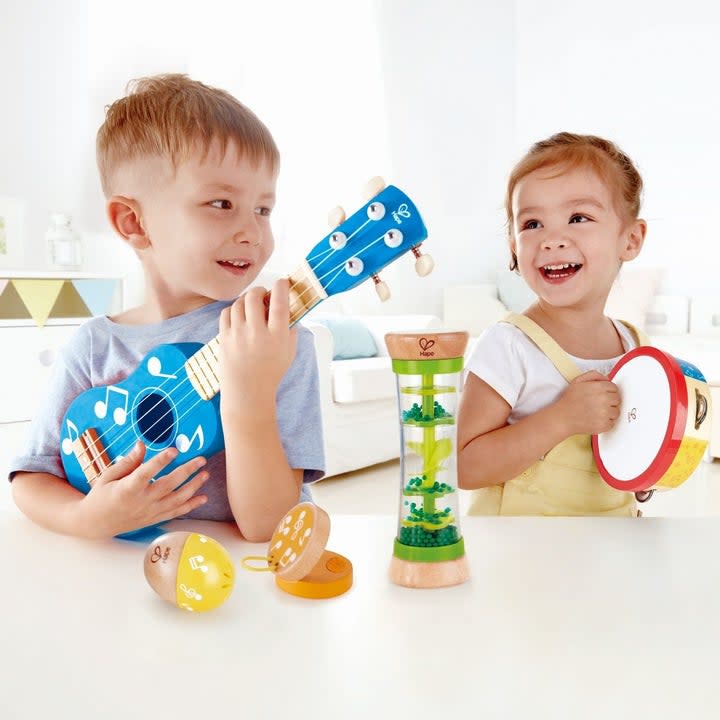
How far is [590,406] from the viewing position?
95cm

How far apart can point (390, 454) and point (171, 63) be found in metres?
2.38

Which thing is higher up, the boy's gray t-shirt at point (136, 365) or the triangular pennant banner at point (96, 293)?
the boy's gray t-shirt at point (136, 365)

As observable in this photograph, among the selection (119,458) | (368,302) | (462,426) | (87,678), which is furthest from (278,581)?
(368,302)

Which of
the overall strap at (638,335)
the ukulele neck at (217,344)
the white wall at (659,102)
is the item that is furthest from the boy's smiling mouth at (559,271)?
the white wall at (659,102)

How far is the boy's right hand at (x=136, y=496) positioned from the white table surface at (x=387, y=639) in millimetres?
30

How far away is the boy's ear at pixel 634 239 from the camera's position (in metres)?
1.25

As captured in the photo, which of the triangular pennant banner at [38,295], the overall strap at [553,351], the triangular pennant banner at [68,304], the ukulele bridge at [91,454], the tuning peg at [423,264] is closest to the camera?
the tuning peg at [423,264]

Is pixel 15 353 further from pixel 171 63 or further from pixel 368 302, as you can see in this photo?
pixel 368 302

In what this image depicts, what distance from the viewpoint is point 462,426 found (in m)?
1.14

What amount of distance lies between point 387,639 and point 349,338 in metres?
3.43

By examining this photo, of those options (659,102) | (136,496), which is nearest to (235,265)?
(136,496)

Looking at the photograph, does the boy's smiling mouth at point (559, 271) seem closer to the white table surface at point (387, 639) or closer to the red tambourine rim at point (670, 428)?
the red tambourine rim at point (670, 428)

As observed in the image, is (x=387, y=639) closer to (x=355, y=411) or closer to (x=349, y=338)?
(x=355, y=411)

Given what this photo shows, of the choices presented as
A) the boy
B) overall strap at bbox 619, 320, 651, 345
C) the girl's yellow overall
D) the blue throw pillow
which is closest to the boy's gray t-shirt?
the boy
